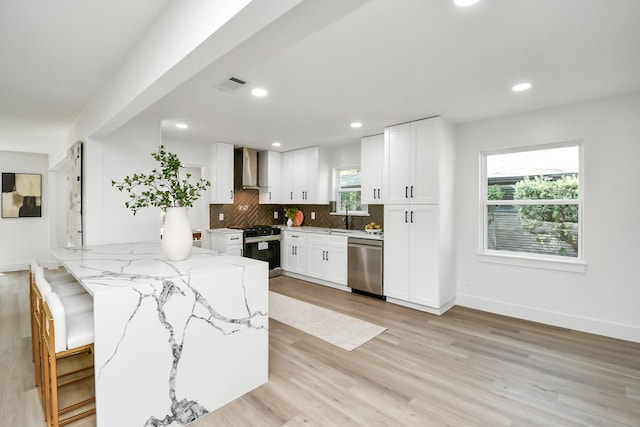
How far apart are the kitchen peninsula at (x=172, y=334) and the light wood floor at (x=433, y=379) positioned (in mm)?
206

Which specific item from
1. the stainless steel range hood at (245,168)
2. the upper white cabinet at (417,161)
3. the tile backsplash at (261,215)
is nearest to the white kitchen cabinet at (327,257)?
the tile backsplash at (261,215)

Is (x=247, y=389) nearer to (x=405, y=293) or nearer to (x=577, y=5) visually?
(x=405, y=293)

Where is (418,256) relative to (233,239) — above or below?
below

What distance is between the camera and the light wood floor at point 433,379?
78.0 inches

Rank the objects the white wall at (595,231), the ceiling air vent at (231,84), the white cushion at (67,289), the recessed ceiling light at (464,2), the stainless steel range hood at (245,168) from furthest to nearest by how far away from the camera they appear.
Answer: the stainless steel range hood at (245,168), the white wall at (595,231), the ceiling air vent at (231,84), the white cushion at (67,289), the recessed ceiling light at (464,2)

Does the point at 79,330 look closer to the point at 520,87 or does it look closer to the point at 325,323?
the point at 325,323

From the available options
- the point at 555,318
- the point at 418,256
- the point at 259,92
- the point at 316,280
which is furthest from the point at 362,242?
the point at 259,92

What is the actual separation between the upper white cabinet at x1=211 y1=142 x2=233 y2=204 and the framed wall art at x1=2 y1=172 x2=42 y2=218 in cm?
398

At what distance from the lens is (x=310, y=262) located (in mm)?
5340

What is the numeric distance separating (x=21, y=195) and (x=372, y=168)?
6.89m

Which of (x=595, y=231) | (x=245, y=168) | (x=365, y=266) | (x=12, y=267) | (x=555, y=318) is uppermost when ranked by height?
(x=245, y=168)

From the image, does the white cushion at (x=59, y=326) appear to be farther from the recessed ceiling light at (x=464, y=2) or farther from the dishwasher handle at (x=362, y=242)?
the dishwasher handle at (x=362, y=242)

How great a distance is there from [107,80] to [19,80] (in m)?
0.81

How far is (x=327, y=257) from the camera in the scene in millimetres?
5059
